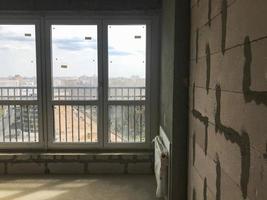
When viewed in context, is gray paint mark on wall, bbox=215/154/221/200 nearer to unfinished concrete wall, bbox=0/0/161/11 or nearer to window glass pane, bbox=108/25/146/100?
window glass pane, bbox=108/25/146/100

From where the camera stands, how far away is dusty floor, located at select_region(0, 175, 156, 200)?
361 cm

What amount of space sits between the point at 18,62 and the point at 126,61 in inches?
61.9

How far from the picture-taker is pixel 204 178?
2.24 m

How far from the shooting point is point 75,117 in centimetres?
462

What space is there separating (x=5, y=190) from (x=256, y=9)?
141 inches

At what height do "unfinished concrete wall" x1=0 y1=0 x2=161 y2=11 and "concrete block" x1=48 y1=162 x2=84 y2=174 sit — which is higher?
"unfinished concrete wall" x1=0 y1=0 x2=161 y2=11

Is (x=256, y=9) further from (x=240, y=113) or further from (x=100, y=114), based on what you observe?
(x=100, y=114)


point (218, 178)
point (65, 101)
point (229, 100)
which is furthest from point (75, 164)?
point (229, 100)

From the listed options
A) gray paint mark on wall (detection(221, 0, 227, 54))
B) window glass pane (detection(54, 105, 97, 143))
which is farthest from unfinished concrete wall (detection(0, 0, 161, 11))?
gray paint mark on wall (detection(221, 0, 227, 54))

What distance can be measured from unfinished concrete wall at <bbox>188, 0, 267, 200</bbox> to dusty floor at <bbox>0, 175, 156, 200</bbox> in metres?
1.30

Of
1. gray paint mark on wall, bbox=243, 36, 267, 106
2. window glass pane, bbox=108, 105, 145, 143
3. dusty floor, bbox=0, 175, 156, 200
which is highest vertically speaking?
gray paint mark on wall, bbox=243, 36, 267, 106

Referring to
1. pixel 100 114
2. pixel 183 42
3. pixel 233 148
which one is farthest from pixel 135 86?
pixel 233 148

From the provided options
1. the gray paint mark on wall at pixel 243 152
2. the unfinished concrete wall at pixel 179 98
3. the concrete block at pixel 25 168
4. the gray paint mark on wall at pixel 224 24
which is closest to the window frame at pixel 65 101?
the concrete block at pixel 25 168

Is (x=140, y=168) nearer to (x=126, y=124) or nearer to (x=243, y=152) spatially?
(x=126, y=124)
